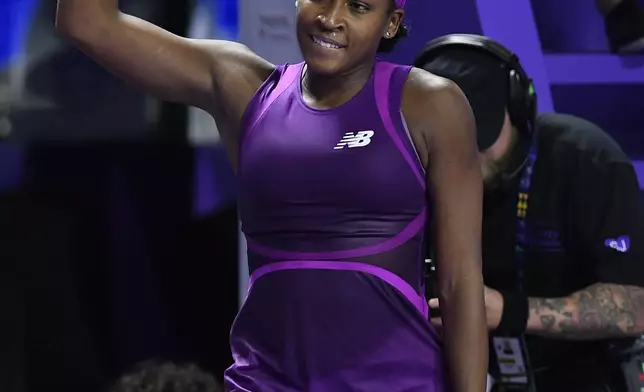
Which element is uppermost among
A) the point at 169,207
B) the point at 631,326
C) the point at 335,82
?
the point at 335,82

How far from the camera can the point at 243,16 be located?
2.37 meters

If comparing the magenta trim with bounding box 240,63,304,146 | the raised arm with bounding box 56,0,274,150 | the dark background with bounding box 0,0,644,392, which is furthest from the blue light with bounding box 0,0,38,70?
the magenta trim with bounding box 240,63,304,146

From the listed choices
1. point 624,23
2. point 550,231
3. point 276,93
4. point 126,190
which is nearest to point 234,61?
point 276,93

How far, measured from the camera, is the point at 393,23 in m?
1.32

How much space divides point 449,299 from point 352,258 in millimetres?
161

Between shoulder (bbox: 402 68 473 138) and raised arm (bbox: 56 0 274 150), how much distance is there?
8.5 inches

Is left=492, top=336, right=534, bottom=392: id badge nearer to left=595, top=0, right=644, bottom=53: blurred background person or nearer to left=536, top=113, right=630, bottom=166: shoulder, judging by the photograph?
left=536, top=113, right=630, bottom=166: shoulder

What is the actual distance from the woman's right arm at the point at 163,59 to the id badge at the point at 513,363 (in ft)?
2.54

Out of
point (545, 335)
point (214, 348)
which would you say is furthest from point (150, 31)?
point (214, 348)

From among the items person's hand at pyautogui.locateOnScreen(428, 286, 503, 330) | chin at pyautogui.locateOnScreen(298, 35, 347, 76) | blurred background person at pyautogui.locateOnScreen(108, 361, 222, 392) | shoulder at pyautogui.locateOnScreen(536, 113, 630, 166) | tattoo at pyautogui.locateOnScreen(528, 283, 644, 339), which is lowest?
tattoo at pyautogui.locateOnScreen(528, 283, 644, 339)

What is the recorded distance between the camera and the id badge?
72.5 inches

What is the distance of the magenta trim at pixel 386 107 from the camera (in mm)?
1199

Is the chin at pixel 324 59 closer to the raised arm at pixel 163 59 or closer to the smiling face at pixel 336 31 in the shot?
the smiling face at pixel 336 31

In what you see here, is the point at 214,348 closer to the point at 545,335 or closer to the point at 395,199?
the point at 545,335
